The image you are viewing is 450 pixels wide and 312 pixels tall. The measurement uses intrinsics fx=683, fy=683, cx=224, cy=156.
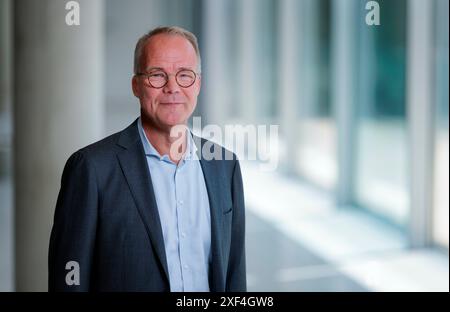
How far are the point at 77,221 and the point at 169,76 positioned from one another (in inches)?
12.4

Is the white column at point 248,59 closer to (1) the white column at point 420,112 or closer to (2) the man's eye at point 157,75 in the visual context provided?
(1) the white column at point 420,112

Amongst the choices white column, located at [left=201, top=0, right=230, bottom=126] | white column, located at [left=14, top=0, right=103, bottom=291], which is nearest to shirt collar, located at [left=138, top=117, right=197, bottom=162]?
white column, located at [left=14, top=0, right=103, bottom=291]

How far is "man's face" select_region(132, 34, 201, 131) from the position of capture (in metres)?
1.27

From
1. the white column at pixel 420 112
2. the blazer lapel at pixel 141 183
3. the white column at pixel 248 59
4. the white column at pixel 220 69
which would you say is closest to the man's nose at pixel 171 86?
the blazer lapel at pixel 141 183

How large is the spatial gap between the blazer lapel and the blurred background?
19 cm

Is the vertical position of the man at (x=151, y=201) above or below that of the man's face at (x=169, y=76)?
below

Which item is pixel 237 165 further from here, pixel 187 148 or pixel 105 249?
pixel 105 249

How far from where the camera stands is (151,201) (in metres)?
1.26

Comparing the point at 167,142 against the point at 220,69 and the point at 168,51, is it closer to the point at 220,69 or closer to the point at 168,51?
the point at 168,51

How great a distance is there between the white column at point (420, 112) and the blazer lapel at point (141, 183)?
2642 mm

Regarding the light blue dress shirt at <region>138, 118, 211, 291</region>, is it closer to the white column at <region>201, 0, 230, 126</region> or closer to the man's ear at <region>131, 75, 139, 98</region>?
the man's ear at <region>131, 75, 139, 98</region>

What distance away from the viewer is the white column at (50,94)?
2.02 m

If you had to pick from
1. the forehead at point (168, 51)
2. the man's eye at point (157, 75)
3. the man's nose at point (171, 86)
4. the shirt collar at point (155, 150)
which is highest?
the forehead at point (168, 51)

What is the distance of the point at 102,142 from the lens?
130 centimetres
